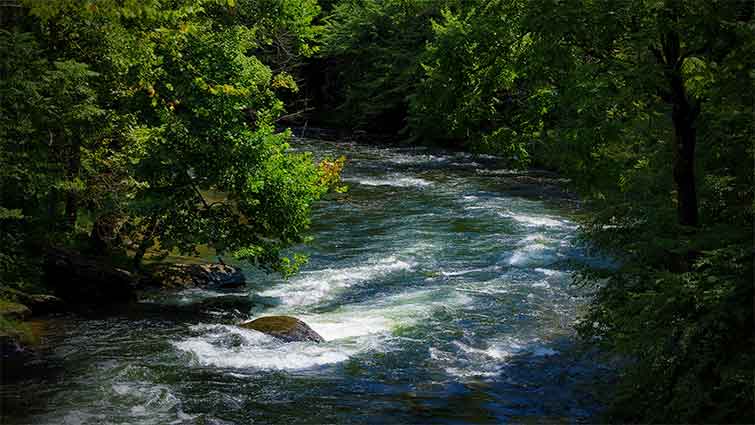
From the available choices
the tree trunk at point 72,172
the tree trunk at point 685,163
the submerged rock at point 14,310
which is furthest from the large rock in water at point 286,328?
the tree trunk at point 685,163

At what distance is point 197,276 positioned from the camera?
49.8ft

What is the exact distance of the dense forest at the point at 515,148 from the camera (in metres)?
7.77

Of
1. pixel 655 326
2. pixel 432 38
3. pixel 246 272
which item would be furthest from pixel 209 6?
pixel 432 38

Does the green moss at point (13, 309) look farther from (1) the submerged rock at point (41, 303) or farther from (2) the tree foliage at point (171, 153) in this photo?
(2) the tree foliage at point (171, 153)

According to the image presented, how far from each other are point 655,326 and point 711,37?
2891mm

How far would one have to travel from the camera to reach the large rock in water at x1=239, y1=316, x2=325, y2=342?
11773 mm

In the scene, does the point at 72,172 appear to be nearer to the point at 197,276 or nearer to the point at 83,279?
the point at 83,279

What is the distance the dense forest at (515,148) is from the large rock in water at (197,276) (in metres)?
0.39

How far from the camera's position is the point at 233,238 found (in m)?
13.9

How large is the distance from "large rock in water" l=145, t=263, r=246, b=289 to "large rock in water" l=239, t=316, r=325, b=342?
290cm

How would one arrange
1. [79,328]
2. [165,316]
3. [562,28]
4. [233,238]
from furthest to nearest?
[233,238]
[165,316]
[79,328]
[562,28]

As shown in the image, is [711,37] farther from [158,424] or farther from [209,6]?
[209,6]

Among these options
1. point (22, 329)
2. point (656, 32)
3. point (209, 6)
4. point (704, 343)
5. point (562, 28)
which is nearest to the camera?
point (704, 343)

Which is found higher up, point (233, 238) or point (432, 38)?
point (432, 38)
